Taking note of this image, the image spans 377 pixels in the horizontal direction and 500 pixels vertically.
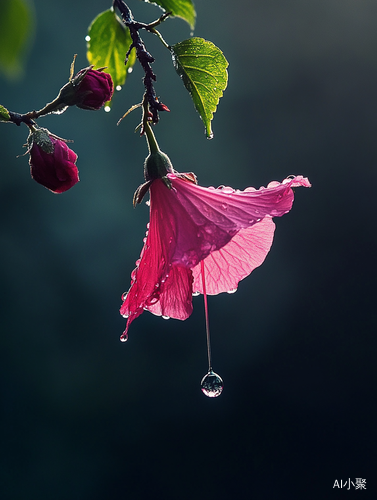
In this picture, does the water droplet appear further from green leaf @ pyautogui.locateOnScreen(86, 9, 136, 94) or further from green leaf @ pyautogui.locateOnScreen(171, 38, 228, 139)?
green leaf @ pyautogui.locateOnScreen(86, 9, 136, 94)

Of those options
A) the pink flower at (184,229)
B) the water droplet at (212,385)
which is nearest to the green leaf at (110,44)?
the pink flower at (184,229)

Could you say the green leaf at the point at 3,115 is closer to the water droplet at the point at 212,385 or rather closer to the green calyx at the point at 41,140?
the green calyx at the point at 41,140

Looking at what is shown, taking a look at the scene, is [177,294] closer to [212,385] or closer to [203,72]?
[212,385]

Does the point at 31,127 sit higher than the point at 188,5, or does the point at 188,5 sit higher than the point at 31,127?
the point at 188,5

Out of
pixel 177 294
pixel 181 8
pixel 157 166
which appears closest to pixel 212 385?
pixel 177 294

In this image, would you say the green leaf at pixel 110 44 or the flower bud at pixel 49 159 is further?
the green leaf at pixel 110 44

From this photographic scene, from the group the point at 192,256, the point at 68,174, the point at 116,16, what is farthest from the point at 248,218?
the point at 116,16

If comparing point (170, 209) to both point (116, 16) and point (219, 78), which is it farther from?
point (116, 16)
